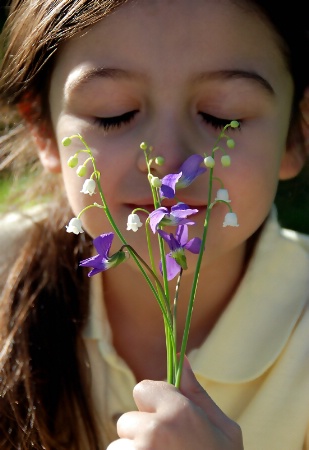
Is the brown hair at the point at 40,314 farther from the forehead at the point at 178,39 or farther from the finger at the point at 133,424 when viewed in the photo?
the finger at the point at 133,424

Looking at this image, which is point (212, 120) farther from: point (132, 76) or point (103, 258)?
point (103, 258)

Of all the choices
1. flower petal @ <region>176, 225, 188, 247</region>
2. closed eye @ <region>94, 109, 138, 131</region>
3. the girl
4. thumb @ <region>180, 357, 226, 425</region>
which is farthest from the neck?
flower petal @ <region>176, 225, 188, 247</region>

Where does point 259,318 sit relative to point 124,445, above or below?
below

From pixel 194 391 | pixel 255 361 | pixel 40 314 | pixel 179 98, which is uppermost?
pixel 179 98

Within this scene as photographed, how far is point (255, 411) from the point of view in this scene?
1.72 metres

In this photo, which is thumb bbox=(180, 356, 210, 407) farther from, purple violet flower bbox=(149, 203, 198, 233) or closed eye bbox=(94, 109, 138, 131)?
closed eye bbox=(94, 109, 138, 131)

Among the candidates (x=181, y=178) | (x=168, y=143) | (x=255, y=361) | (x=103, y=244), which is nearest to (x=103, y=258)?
(x=103, y=244)

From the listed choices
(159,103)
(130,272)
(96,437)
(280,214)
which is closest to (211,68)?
(159,103)

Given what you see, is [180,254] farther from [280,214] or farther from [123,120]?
[280,214]

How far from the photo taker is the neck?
178 centimetres

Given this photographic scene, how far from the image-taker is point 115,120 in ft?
4.89

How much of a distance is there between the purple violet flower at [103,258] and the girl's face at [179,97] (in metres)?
0.36

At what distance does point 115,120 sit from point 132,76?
0.08m

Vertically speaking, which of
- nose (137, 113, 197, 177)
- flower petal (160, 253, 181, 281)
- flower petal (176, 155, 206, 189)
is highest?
flower petal (176, 155, 206, 189)
